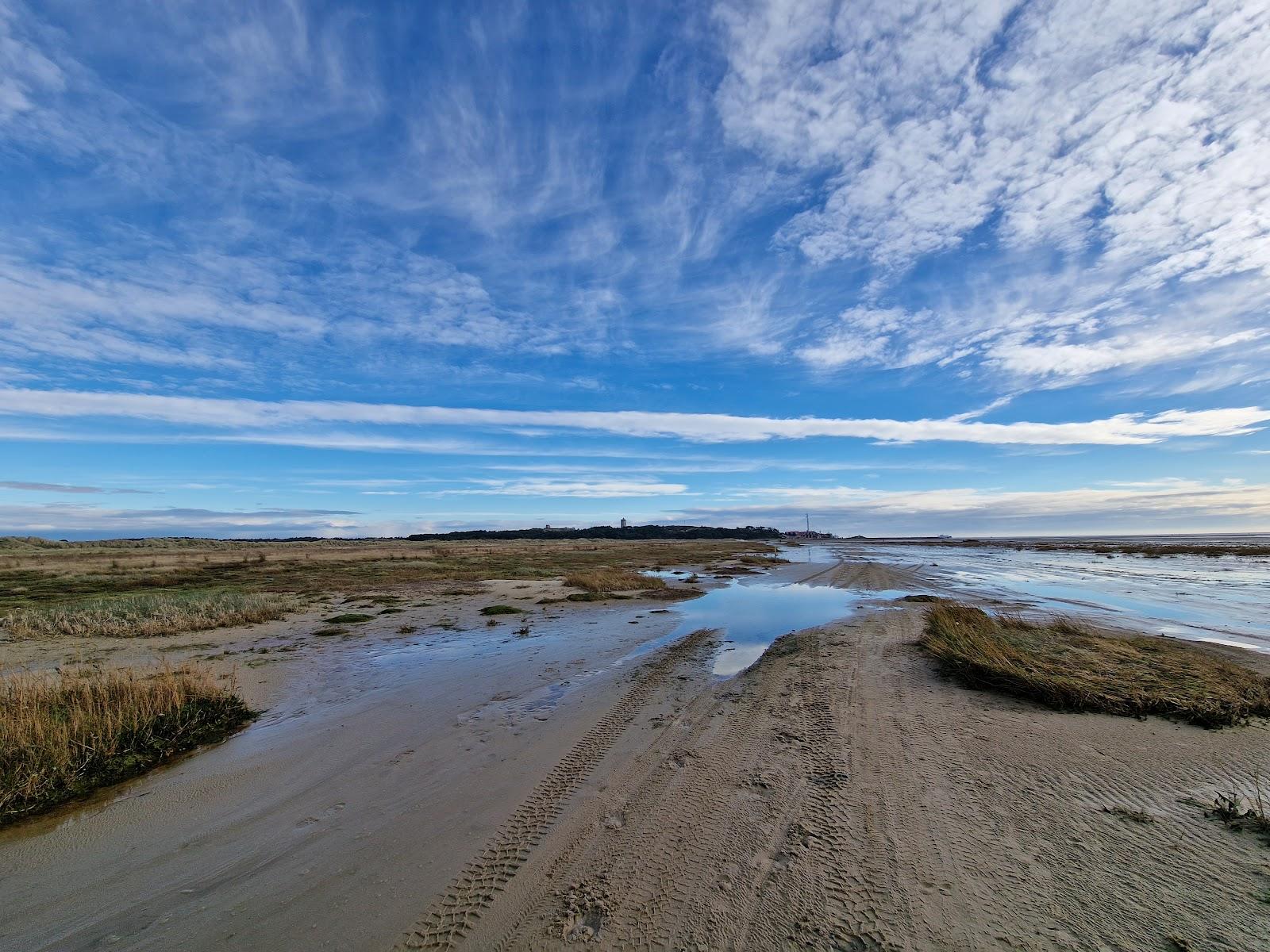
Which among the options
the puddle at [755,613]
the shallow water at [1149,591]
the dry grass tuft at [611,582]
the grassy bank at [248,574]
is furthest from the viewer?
the grassy bank at [248,574]

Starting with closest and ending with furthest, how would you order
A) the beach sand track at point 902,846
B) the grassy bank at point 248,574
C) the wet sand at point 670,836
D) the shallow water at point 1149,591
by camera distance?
the beach sand track at point 902,846
the wet sand at point 670,836
the shallow water at point 1149,591
the grassy bank at point 248,574

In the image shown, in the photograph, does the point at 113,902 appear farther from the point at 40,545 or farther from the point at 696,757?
the point at 40,545

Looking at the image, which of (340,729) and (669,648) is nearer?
(340,729)

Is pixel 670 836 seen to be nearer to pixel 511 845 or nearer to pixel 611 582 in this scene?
pixel 511 845

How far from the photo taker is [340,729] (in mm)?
9031

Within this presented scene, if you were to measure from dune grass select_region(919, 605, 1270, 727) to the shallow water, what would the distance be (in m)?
5.86

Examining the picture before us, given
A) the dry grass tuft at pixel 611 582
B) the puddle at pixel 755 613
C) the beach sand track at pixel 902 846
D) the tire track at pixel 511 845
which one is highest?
the dry grass tuft at pixel 611 582

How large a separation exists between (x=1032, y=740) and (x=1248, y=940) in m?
3.97

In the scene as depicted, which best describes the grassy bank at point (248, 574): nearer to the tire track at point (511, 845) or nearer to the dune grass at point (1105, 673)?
the dune grass at point (1105, 673)

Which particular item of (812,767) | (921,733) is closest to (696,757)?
(812,767)

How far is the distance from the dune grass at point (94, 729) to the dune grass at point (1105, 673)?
1362cm

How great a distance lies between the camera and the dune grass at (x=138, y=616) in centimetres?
1705

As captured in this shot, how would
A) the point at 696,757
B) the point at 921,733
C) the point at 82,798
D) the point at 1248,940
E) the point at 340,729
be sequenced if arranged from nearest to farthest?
the point at 1248,940 < the point at 82,798 < the point at 696,757 < the point at 921,733 < the point at 340,729

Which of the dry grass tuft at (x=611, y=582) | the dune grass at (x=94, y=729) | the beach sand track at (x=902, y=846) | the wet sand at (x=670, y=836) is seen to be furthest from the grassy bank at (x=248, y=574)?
the beach sand track at (x=902, y=846)
